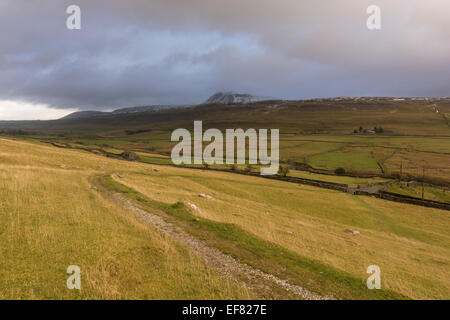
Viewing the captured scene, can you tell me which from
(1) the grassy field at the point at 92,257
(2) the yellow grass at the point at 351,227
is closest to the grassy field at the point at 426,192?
(2) the yellow grass at the point at 351,227

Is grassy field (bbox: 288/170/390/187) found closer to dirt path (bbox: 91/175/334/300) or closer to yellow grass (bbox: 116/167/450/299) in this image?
yellow grass (bbox: 116/167/450/299)

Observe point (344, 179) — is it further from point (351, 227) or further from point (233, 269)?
point (233, 269)

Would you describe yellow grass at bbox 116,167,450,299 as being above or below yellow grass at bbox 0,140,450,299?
below

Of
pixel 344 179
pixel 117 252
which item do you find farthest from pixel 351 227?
pixel 344 179

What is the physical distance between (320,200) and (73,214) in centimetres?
4969

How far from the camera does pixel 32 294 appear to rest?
9984mm

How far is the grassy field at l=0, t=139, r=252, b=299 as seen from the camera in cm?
1080

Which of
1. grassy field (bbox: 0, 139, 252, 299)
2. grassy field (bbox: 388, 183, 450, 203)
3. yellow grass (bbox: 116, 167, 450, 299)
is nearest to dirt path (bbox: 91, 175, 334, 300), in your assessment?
grassy field (bbox: 0, 139, 252, 299)

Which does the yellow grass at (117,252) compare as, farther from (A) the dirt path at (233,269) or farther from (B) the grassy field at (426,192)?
(B) the grassy field at (426,192)

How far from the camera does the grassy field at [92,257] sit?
1080 centimetres

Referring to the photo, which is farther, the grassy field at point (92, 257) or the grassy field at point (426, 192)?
the grassy field at point (426, 192)
